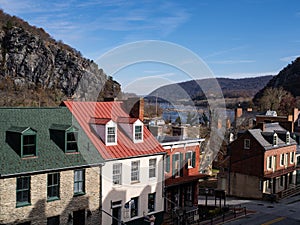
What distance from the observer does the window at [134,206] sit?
26.2 m

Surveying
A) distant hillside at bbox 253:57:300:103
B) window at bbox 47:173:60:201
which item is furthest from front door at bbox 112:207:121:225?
distant hillside at bbox 253:57:300:103

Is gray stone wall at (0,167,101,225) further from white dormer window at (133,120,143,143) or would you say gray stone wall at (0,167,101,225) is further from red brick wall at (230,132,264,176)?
red brick wall at (230,132,264,176)

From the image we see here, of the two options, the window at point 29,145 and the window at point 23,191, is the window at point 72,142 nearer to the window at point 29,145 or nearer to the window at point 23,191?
the window at point 29,145

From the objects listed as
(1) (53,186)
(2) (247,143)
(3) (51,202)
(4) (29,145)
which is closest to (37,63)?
(2) (247,143)

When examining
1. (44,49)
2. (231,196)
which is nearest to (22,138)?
(231,196)

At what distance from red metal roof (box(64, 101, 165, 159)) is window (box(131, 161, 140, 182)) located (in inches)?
26.5

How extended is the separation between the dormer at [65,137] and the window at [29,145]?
160cm

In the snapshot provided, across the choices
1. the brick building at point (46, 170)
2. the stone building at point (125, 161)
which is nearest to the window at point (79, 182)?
the brick building at point (46, 170)

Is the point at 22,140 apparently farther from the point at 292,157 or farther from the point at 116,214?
the point at 292,157

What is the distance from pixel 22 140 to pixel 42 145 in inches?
64.4

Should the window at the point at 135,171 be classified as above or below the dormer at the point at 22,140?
below

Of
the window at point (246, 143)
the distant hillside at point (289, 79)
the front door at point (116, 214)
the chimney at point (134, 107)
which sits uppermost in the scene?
the distant hillside at point (289, 79)

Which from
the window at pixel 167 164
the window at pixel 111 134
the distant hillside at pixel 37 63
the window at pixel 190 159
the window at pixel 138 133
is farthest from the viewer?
the distant hillside at pixel 37 63

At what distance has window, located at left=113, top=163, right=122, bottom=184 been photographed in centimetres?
2511
